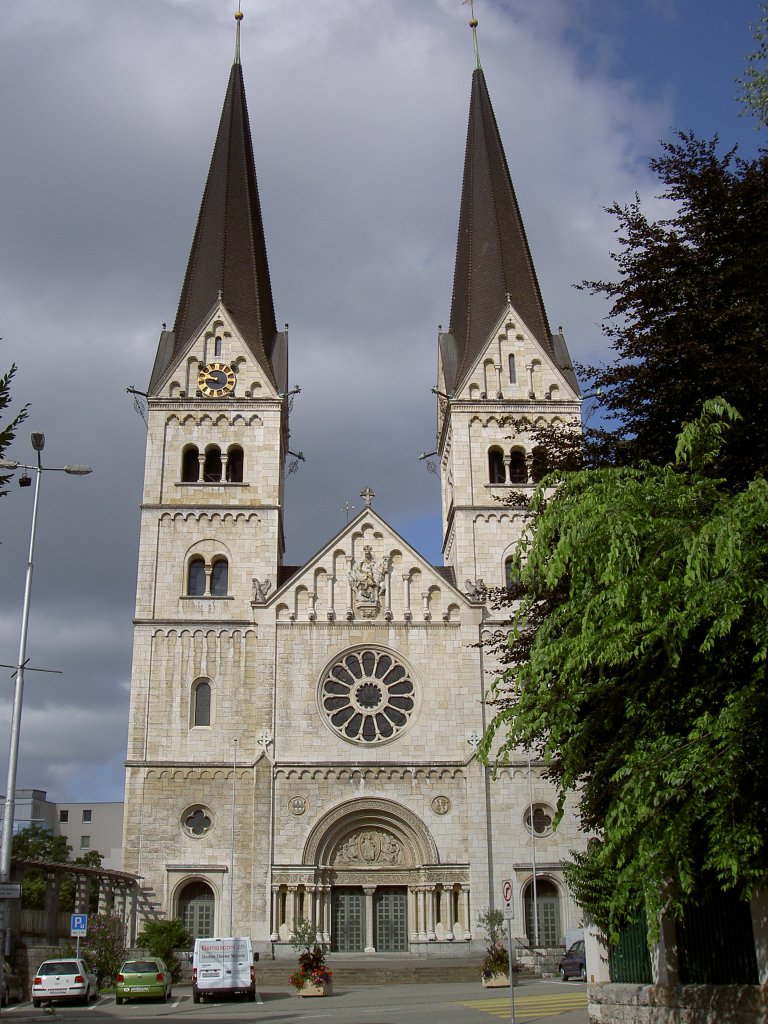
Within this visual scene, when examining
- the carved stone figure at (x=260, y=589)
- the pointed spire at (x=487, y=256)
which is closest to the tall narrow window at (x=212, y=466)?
the carved stone figure at (x=260, y=589)

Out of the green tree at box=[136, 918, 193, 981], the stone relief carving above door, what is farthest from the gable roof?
the green tree at box=[136, 918, 193, 981]

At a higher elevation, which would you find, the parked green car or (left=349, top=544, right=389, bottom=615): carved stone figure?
(left=349, top=544, right=389, bottom=615): carved stone figure

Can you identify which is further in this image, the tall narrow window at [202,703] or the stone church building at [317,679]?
the tall narrow window at [202,703]

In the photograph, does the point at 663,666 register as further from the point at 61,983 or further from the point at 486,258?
the point at 486,258

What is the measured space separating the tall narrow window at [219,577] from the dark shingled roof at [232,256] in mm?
7312

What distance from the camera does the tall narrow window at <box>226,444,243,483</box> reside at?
4075cm

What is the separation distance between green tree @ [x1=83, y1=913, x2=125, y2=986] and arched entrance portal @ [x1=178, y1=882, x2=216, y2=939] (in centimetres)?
380

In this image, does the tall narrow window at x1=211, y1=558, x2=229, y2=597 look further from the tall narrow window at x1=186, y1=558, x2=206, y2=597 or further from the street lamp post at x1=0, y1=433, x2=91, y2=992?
the street lamp post at x1=0, y1=433, x2=91, y2=992

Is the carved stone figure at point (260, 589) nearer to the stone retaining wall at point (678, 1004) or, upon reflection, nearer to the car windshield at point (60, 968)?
the car windshield at point (60, 968)

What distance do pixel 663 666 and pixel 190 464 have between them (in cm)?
3214

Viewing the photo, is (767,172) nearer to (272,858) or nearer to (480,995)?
(480,995)

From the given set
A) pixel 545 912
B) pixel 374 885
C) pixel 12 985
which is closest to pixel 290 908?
pixel 374 885

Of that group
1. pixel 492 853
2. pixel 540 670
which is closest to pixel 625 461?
pixel 540 670

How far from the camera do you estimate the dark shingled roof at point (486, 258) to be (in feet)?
142
